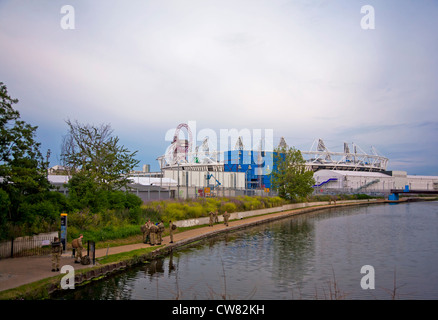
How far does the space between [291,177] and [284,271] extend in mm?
49368

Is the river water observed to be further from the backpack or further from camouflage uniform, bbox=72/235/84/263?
camouflage uniform, bbox=72/235/84/263

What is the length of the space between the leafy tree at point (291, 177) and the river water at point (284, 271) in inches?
1428

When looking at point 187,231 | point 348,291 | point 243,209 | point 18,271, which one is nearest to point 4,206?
point 18,271

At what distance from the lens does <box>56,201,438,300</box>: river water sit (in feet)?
→ 49.0

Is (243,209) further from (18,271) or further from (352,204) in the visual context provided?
(352,204)

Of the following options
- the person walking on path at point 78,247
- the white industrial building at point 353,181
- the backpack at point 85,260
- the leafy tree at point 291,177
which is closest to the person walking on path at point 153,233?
the person walking on path at point 78,247

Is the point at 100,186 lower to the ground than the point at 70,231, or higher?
higher

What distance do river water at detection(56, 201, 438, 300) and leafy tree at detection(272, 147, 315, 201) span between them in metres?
36.3

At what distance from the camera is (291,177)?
221ft

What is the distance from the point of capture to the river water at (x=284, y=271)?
14930 millimetres

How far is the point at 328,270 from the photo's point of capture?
1919 cm

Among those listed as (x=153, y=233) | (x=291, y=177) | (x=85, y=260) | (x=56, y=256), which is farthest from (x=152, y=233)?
(x=291, y=177)

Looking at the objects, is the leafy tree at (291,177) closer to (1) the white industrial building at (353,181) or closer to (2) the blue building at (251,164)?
(2) the blue building at (251,164)
